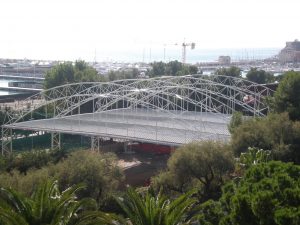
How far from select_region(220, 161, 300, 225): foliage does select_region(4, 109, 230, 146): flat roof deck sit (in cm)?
1660

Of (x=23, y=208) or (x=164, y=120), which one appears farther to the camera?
(x=164, y=120)

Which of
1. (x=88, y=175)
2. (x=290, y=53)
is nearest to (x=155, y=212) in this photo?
(x=88, y=175)

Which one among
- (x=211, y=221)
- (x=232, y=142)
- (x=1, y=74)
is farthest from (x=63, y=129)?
(x=1, y=74)

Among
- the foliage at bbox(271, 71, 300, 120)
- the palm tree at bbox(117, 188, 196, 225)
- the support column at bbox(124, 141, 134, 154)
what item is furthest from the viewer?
the support column at bbox(124, 141, 134, 154)

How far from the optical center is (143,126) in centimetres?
3706

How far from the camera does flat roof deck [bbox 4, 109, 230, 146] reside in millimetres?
32066

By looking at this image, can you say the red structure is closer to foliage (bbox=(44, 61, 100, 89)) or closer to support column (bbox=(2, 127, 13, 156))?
support column (bbox=(2, 127, 13, 156))

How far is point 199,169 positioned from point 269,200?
1121cm

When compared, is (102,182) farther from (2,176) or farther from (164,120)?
(164,120)

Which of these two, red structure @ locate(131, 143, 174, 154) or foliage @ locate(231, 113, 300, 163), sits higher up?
foliage @ locate(231, 113, 300, 163)

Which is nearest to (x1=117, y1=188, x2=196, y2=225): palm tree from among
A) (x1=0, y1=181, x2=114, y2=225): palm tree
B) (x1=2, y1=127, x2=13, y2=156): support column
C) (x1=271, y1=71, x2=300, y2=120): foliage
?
(x1=0, y1=181, x2=114, y2=225): palm tree

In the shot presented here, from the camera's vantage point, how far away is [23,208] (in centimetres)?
1310

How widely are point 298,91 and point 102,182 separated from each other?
59.8 ft

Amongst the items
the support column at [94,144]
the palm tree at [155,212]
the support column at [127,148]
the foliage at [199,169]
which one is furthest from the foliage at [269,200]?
the support column at [127,148]
